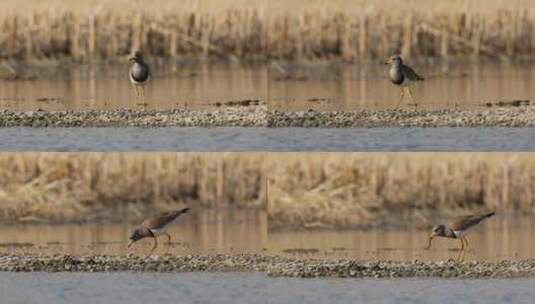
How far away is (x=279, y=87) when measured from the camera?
32656mm

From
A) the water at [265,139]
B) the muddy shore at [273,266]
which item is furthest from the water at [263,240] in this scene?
the water at [265,139]

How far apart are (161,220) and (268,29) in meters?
4.72

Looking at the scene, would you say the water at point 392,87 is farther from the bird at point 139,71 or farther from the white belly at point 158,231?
the white belly at point 158,231

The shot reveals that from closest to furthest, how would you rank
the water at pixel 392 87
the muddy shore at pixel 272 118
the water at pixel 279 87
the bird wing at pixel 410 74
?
the bird wing at pixel 410 74 → the muddy shore at pixel 272 118 → the water at pixel 392 87 → the water at pixel 279 87

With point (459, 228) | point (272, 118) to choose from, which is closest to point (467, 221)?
point (459, 228)

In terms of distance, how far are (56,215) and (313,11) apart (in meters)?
4.95

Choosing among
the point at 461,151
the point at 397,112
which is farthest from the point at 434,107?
the point at 461,151

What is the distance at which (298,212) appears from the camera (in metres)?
30.2

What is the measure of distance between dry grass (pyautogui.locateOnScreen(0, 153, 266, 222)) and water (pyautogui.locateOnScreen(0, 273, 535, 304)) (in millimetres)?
2770

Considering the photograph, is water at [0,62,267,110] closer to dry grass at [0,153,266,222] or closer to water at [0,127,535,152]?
water at [0,127,535,152]

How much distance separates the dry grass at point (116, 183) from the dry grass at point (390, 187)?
469 millimetres

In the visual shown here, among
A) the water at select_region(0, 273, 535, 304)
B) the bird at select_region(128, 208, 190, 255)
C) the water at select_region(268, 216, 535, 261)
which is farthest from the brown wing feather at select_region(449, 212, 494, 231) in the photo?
the bird at select_region(128, 208, 190, 255)

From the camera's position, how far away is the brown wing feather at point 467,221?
95.4 feet

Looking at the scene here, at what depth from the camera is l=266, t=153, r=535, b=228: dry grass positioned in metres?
30.2
